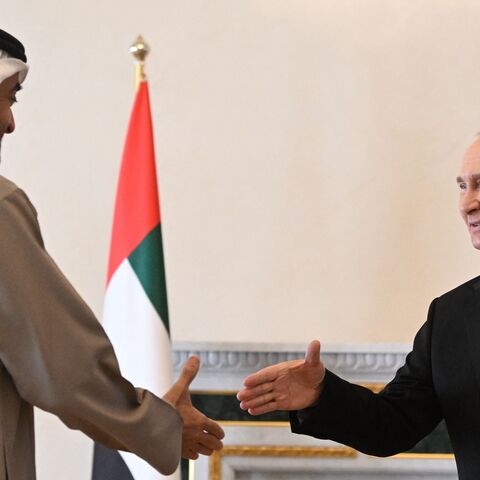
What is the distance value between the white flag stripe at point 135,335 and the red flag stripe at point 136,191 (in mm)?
79

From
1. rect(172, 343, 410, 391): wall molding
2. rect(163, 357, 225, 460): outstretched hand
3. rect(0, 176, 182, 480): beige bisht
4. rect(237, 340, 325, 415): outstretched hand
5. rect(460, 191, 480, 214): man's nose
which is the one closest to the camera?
rect(0, 176, 182, 480): beige bisht

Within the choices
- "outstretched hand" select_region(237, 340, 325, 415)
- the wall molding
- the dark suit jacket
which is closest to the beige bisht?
"outstretched hand" select_region(237, 340, 325, 415)

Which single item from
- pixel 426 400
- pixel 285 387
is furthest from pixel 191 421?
pixel 426 400

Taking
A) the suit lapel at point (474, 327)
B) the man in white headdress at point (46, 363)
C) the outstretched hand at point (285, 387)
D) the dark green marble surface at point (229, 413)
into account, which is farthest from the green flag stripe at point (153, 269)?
the man in white headdress at point (46, 363)

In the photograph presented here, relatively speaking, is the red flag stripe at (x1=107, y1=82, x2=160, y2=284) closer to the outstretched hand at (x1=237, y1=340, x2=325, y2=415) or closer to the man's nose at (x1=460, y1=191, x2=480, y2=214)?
the outstretched hand at (x1=237, y1=340, x2=325, y2=415)

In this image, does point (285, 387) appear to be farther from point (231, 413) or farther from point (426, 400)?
point (231, 413)

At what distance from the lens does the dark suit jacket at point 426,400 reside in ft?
9.41

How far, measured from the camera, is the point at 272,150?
4.47m

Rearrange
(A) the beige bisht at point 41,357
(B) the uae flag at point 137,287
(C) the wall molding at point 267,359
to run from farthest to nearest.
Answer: (C) the wall molding at point 267,359
(B) the uae flag at point 137,287
(A) the beige bisht at point 41,357

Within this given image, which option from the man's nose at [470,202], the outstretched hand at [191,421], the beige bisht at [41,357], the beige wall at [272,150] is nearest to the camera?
the beige bisht at [41,357]

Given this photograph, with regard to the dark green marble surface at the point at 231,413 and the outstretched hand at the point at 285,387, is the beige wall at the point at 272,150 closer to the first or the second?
the dark green marble surface at the point at 231,413

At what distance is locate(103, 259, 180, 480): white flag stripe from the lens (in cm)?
368

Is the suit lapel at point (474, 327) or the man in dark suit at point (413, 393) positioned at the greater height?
the suit lapel at point (474, 327)

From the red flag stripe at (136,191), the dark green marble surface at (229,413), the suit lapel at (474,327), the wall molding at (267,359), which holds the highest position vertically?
the red flag stripe at (136,191)
